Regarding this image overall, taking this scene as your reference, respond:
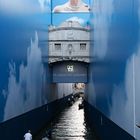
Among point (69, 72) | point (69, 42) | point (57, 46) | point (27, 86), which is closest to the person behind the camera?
point (27, 86)

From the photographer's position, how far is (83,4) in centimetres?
4334

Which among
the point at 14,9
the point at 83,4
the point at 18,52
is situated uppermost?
the point at 83,4

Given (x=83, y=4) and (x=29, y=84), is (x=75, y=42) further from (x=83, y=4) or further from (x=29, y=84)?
(x=29, y=84)

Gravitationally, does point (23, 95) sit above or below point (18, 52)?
below

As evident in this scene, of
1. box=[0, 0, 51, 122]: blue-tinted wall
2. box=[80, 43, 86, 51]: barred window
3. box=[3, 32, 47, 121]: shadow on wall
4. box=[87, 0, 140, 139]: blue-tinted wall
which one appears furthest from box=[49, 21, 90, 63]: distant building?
box=[87, 0, 140, 139]: blue-tinted wall

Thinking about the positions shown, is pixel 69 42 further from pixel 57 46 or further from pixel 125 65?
pixel 125 65

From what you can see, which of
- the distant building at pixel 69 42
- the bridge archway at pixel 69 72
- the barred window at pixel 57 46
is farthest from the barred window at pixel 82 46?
the barred window at pixel 57 46

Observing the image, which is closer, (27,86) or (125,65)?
(125,65)

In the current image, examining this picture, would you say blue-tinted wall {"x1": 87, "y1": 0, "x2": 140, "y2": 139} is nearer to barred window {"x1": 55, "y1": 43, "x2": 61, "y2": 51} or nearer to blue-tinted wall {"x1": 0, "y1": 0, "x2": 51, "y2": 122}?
blue-tinted wall {"x1": 0, "y1": 0, "x2": 51, "y2": 122}

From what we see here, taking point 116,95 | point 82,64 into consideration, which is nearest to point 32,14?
point 116,95

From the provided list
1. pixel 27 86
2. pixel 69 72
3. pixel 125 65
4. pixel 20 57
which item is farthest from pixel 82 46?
pixel 125 65

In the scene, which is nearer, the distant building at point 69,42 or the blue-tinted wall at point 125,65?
→ the blue-tinted wall at point 125,65

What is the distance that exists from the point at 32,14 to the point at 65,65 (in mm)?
15006

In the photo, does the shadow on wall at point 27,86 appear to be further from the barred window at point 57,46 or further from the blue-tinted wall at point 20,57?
the barred window at point 57,46
